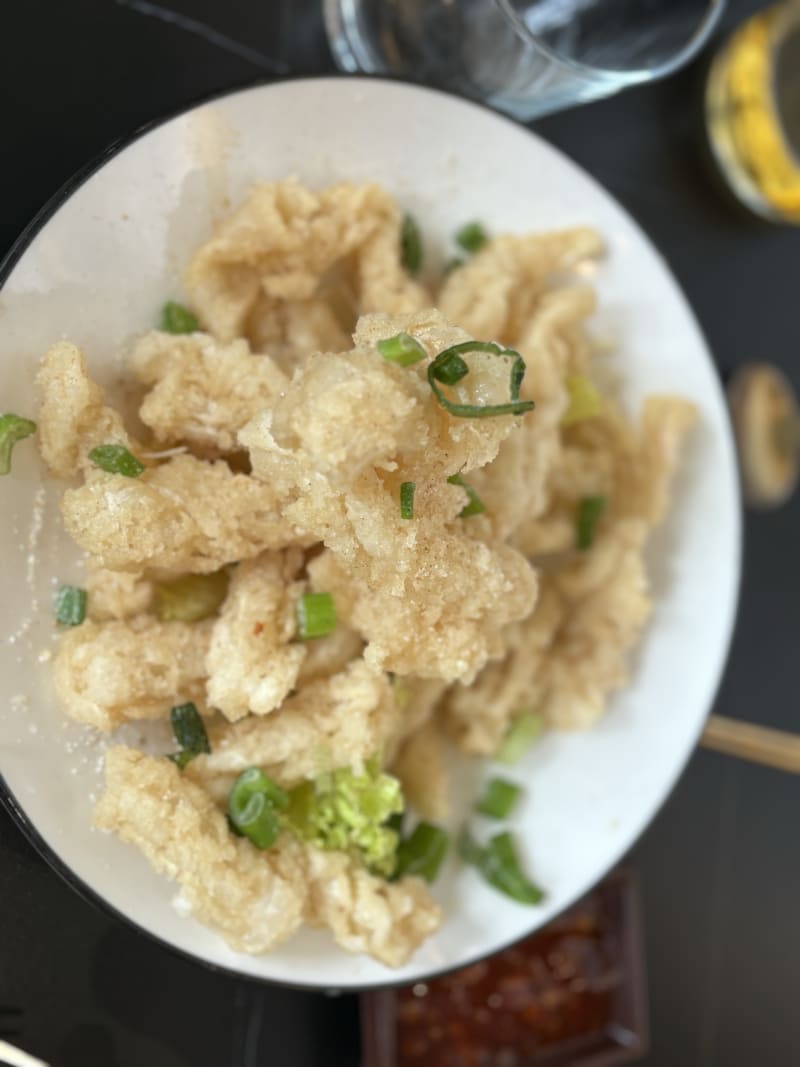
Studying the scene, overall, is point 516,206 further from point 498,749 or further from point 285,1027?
point 285,1027

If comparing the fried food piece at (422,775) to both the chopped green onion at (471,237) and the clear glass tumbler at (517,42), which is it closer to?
the chopped green onion at (471,237)

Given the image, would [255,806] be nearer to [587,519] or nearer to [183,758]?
[183,758]

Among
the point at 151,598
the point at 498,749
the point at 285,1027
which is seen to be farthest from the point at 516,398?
the point at 285,1027

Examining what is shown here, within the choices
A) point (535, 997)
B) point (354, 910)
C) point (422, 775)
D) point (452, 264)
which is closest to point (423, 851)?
point (422, 775)

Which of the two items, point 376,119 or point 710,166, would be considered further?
point 710,166

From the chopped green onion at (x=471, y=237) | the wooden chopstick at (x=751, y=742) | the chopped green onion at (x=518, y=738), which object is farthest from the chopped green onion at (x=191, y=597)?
the wooden chopstick at (x=751, y=742)

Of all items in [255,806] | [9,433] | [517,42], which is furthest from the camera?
[517,42]

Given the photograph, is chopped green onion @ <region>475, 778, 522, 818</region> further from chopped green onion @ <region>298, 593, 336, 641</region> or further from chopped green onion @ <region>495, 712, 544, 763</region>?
chopped green onion @ <region>298, 593, 336, 641</region>
